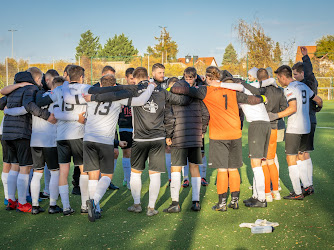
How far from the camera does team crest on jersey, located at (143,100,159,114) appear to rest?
615 centimetres

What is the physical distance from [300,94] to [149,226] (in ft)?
11.3

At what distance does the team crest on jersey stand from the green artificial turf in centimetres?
162

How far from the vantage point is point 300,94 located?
6.98 m

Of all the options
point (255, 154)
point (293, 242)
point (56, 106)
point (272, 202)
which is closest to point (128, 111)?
point (56, 106)

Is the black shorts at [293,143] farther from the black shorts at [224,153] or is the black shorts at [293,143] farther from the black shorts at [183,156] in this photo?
the black shorts at [183,156]

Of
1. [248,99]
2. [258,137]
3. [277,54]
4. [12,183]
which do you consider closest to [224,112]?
[248,99]

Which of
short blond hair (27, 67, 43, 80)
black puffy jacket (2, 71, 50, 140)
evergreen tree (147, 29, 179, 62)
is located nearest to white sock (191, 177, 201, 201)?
black puffy jacket (2, 71, 50, 140)

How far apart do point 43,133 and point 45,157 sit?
1.25ft

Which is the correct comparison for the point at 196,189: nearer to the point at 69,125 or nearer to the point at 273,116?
the point at 273,116

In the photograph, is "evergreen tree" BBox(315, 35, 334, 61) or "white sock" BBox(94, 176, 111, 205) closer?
"white sock" BBox(94, 176, 111, 205)

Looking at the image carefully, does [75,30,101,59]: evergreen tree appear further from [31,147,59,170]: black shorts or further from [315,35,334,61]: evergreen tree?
[31,147,59,170]: black shorts

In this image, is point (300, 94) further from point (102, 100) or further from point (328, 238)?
point (102, 100)

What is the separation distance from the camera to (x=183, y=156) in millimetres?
6473

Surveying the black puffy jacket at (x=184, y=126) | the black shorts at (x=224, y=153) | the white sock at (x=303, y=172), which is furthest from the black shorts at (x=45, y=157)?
the white sock at (x=303, y=172)
